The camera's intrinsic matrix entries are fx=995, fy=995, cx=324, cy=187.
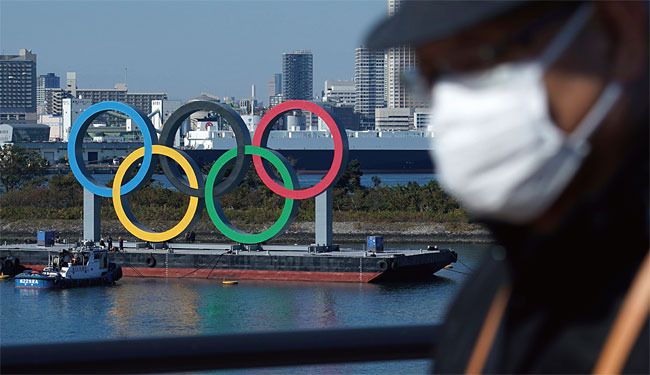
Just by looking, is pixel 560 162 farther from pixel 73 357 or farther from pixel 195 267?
pixel 195 267

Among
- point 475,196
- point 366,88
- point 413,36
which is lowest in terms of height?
point 475,196

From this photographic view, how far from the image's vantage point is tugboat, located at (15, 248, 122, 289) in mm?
24859

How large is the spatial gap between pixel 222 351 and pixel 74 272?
80.2 feet

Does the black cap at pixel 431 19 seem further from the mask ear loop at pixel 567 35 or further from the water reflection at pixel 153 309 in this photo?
the water reflection at pixel 153 309

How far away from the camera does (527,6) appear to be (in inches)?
33.6

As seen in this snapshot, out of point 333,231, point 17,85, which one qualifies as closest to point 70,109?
point 333,231

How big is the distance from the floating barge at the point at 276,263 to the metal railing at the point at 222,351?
2306cm

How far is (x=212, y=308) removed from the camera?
21562 millimetres

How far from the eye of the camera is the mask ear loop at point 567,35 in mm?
847

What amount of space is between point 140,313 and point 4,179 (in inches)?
1476

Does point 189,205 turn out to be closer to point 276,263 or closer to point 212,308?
point 276,263

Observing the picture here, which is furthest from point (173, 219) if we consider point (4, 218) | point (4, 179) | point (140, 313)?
point (140, 313)

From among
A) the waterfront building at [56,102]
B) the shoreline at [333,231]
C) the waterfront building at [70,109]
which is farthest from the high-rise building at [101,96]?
the shoreline at [333,231]

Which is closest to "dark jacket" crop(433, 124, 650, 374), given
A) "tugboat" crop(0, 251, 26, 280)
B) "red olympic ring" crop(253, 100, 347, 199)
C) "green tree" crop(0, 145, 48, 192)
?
"red olympic ring" crop(253, 100, 347, 199)
